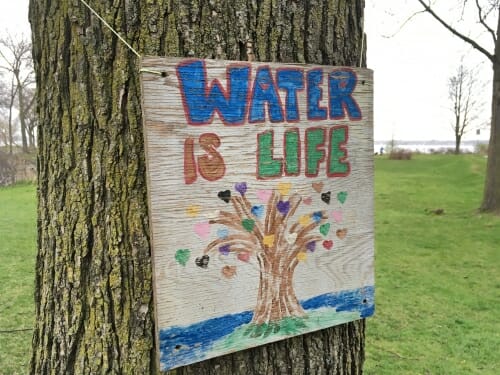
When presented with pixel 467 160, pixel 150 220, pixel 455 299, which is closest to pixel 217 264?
pixel 150 220

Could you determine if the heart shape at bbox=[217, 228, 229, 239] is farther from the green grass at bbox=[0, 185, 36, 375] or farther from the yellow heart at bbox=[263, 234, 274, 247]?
the green grass at bbox=[0, 185, 36, 375]

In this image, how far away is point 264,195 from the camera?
1.08m

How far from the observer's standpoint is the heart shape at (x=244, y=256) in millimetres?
1064

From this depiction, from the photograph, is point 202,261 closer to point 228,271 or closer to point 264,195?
point 228,271

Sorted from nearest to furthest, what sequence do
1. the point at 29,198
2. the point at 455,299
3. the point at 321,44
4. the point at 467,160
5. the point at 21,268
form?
the point at 321,44 < the point at 455,299 < the point at 21,268 < the point at 29,198 < the point at 467,160

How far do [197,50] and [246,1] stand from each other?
0.17m

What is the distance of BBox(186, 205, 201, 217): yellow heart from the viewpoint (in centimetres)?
100

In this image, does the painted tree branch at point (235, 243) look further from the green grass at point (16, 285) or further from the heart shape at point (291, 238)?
the green grass at point (16, 285)

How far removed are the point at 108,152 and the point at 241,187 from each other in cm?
31

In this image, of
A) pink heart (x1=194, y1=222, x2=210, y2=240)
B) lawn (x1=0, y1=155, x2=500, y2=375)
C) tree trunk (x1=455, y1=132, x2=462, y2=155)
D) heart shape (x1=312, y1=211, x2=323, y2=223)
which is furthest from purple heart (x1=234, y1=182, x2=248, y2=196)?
tree trunk (x1=455, y1=132, x2=462, y2=155)

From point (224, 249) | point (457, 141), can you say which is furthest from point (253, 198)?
point (457, 141)

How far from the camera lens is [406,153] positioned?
2544cm

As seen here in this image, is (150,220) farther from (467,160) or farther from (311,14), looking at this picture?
(467,160)

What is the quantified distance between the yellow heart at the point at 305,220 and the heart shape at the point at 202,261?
25 cm
